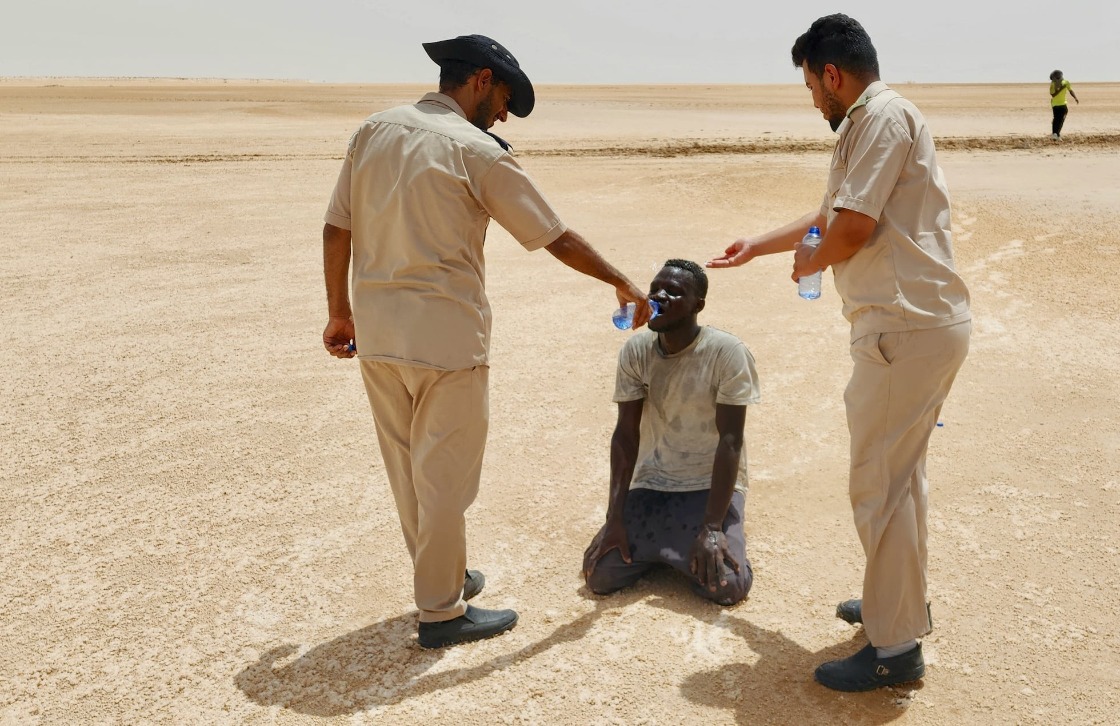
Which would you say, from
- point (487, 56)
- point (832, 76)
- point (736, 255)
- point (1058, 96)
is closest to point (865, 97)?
point (832, 76)

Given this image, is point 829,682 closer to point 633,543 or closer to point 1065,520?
point 633,543

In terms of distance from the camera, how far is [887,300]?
2961 mm

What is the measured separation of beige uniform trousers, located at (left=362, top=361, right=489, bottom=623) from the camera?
3359 mm

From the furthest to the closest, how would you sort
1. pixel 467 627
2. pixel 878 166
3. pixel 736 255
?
1. pixel 736 255
2. pixel 467 627
3. pixel 878 166

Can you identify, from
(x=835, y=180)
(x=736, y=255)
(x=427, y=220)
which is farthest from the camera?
(x=736, y=255)

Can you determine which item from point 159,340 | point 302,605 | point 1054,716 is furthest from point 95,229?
point 1054,716

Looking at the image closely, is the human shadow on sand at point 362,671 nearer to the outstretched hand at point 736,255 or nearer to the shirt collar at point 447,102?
the outstretched hand at point 736,255

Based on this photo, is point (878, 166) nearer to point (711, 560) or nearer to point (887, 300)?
point (887, 300)

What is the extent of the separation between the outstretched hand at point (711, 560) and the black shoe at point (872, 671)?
2.15 feet

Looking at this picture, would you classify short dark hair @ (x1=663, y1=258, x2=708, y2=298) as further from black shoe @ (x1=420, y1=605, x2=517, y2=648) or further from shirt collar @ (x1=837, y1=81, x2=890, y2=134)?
black shoe @ (x1=420, y1=605, x2=517, y2=648)

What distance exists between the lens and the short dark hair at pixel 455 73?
3299mm

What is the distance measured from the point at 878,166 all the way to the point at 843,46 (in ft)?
1.40

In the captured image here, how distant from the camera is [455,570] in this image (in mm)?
3557

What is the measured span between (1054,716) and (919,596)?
0.61m
